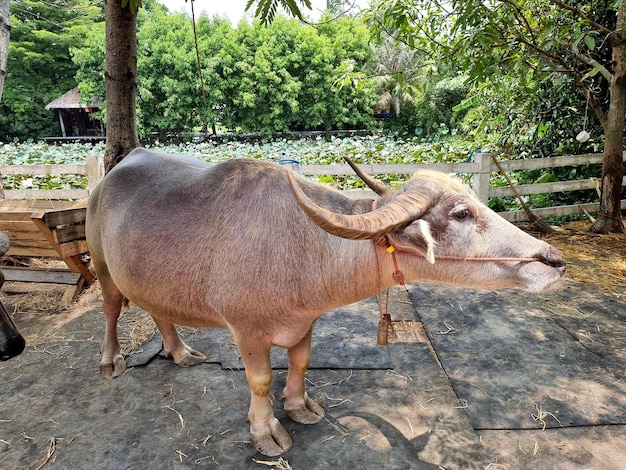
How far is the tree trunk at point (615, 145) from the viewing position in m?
6.09

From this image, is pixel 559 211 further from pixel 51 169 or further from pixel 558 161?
pixel 51 169

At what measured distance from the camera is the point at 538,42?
265 inches

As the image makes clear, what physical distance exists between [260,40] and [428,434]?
23676 millimetres

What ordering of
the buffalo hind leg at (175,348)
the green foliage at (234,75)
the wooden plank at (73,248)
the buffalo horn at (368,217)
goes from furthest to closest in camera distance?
the green foliage at (234,75)
the wooden plank at (73,248)
the buffalo hind leg at (175,348)
the buffalo horn at (368,217)

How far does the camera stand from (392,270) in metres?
2.30

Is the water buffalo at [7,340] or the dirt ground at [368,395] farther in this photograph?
the dirt ground at [368,395]

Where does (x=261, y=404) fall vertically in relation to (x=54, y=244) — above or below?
below

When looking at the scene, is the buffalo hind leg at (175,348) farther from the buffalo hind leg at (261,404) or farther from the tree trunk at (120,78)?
the tree trunk at (120,78)

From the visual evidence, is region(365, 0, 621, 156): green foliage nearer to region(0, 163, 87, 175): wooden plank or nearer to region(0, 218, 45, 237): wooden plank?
region(0, 218, 45, 237): wooden plank

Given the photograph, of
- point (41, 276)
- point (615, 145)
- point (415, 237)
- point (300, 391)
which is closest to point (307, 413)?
point (300, 391)

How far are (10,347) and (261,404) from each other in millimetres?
1450

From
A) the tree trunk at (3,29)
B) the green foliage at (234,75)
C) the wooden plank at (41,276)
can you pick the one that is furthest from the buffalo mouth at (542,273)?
the green foliage at (234,75)

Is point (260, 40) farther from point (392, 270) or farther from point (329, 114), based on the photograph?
point (392, 270)

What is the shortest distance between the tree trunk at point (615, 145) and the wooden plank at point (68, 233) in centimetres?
788
